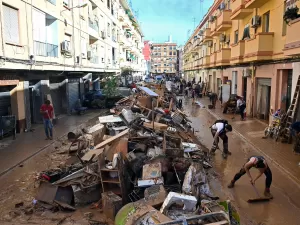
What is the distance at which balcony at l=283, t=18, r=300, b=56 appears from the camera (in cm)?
1099

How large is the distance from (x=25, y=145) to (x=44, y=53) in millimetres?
5356

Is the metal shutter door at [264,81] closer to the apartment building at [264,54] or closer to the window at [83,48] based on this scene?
the apartment building at [264,54]

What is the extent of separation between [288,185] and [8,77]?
38.6 feet

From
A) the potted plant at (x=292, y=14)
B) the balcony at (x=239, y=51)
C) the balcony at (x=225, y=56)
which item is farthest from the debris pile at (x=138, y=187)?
the balcony at (x=225, y=56)

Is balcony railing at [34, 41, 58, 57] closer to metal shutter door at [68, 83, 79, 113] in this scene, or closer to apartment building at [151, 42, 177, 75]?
metal shutter door at [68, 83, 79, 113]

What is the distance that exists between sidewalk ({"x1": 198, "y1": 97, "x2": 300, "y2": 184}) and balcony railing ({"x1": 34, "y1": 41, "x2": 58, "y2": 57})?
419 inches

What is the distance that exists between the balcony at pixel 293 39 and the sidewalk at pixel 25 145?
10439 mm

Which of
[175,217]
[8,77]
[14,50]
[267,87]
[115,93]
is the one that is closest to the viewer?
[175,217]

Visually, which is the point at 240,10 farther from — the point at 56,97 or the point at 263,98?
the point at 56,97

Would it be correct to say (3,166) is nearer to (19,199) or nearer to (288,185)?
(19,199)

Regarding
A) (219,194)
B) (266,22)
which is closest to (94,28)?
(266,22)

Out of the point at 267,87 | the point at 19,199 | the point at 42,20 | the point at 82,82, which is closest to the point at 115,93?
the point at 82,82

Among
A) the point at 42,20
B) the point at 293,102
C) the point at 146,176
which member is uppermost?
the point at 42,20

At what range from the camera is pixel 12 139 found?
13164 mm
